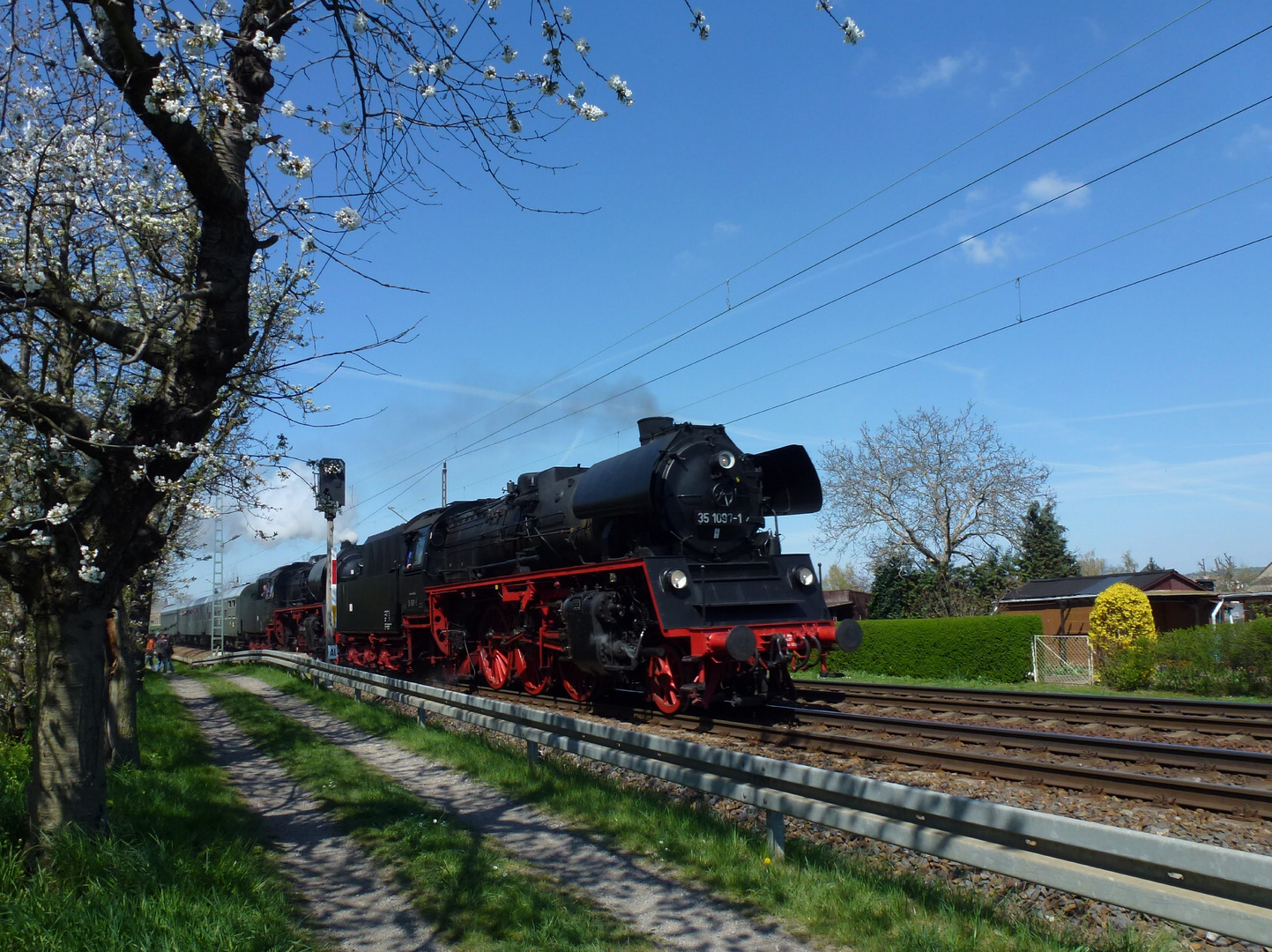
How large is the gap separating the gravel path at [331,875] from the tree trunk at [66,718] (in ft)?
4.72

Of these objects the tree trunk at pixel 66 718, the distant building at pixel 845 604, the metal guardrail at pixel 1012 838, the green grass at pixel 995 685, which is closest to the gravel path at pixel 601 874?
the metal guardrail at pixel 1012 838

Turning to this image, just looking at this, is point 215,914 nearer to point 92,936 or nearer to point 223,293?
point 92,936

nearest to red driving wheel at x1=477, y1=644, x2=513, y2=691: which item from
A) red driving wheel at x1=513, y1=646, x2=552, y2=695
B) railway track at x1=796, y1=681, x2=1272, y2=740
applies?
red driving wheel at x1=513, y1=646, x2=552, y2=695

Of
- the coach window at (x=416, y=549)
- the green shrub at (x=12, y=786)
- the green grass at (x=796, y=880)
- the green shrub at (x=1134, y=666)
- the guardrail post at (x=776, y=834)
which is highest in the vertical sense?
the coach window at (x=416, y=549)

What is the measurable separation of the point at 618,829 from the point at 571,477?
24.7ft

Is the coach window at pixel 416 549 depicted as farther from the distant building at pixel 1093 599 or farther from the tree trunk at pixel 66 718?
the distant building at pixel 1093 599

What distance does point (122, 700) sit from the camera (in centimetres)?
930

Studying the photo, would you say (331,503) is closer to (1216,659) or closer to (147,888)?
(147,888)

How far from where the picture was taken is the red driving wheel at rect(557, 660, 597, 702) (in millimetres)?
12867

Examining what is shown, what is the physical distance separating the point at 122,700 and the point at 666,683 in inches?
250

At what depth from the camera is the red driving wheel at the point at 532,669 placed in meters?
13.6

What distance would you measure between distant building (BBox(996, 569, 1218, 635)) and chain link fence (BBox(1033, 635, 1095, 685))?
3.66 meters

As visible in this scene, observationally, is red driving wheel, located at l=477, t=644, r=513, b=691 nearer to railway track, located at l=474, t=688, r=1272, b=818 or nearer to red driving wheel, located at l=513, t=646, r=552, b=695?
red driving wheel, located at l=513, t=646, r=552, b=695

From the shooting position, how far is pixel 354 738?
11.2 meters
